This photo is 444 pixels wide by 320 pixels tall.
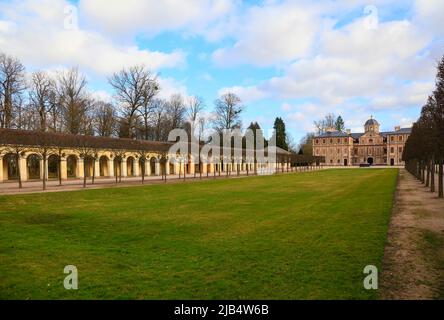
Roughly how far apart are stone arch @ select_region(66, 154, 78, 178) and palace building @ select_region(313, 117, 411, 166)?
88.3 m

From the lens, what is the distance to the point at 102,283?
21.2 ft

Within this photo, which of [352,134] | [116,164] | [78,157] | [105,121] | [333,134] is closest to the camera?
[116,164]

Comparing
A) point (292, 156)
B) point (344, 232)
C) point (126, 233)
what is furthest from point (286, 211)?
point (292, 156)

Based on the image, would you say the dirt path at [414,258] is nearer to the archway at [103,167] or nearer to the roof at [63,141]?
the roof at [63,141]

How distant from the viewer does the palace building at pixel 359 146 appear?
118 meters

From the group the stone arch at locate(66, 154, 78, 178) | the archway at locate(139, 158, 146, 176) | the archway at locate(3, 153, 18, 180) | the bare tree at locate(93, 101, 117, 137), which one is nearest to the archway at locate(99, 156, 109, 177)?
the stone arch at locate(66, 154, 78, 178)

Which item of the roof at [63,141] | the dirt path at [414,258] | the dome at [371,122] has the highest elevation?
the dome at [371,122]

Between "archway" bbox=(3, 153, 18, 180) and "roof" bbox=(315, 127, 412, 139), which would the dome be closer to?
"roof" bbox=(315, 127, 412, 139)

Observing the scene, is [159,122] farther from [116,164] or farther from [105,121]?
[116,164]

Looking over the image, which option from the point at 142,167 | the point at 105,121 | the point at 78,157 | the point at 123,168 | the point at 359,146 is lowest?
the point at 123,168

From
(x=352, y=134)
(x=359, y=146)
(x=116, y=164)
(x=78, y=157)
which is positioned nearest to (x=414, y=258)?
(x=116, y=164)

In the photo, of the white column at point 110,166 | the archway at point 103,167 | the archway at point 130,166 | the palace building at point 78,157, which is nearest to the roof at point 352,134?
the palace building at point 78,157

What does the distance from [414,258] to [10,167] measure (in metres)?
48.0

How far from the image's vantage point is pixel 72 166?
1858 inches
